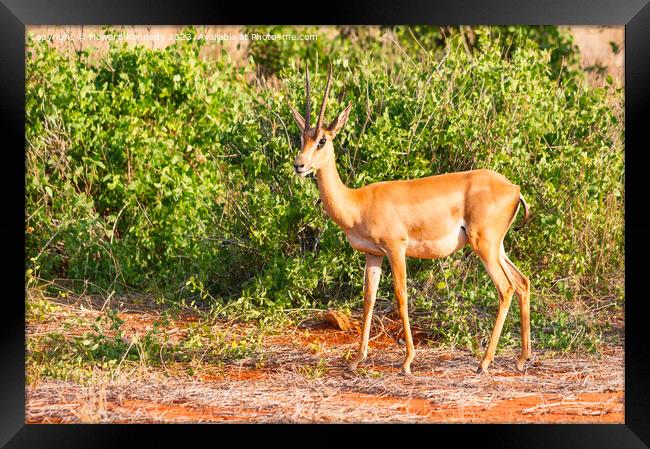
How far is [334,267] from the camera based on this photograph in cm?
841

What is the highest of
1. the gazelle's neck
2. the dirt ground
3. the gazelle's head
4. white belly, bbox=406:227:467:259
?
the gazelle's head

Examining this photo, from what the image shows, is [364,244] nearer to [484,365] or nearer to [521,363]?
[484,365]

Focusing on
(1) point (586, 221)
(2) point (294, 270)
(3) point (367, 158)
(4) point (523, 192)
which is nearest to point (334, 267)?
(2) point (294, 270)

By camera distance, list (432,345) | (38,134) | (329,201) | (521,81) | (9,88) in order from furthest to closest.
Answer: (38,134)
(521,81)
(432,345)
(329,201)
(9,88)

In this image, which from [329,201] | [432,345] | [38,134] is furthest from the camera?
[38,134]

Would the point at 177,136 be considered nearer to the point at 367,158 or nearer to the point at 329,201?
the point at 367,158

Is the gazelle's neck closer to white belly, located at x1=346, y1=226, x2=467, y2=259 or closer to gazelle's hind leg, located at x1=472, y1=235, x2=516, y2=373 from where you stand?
white belly, located at x1=346, y1=226, x2=467, y2=259

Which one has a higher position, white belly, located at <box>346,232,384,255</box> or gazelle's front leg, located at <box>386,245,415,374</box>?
white belly, located at <box>346,232,384,255</box>

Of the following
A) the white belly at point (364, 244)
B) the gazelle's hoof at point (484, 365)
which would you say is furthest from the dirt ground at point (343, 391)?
the white belly at point (364, 244)

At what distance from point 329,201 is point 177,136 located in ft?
10.6

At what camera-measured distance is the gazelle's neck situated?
7.23 metres

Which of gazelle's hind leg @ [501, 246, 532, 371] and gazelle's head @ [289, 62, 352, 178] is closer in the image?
gazelle's head @ [289, 62, 352, 178]

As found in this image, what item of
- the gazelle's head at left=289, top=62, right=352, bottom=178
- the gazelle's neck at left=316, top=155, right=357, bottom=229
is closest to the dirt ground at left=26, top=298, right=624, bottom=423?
the gazelle's neck at left=316, top=155, right=357, bottom=229

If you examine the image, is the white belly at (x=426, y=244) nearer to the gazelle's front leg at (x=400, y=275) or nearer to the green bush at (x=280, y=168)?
the gazelle's front leg at (x=400, y=275)
